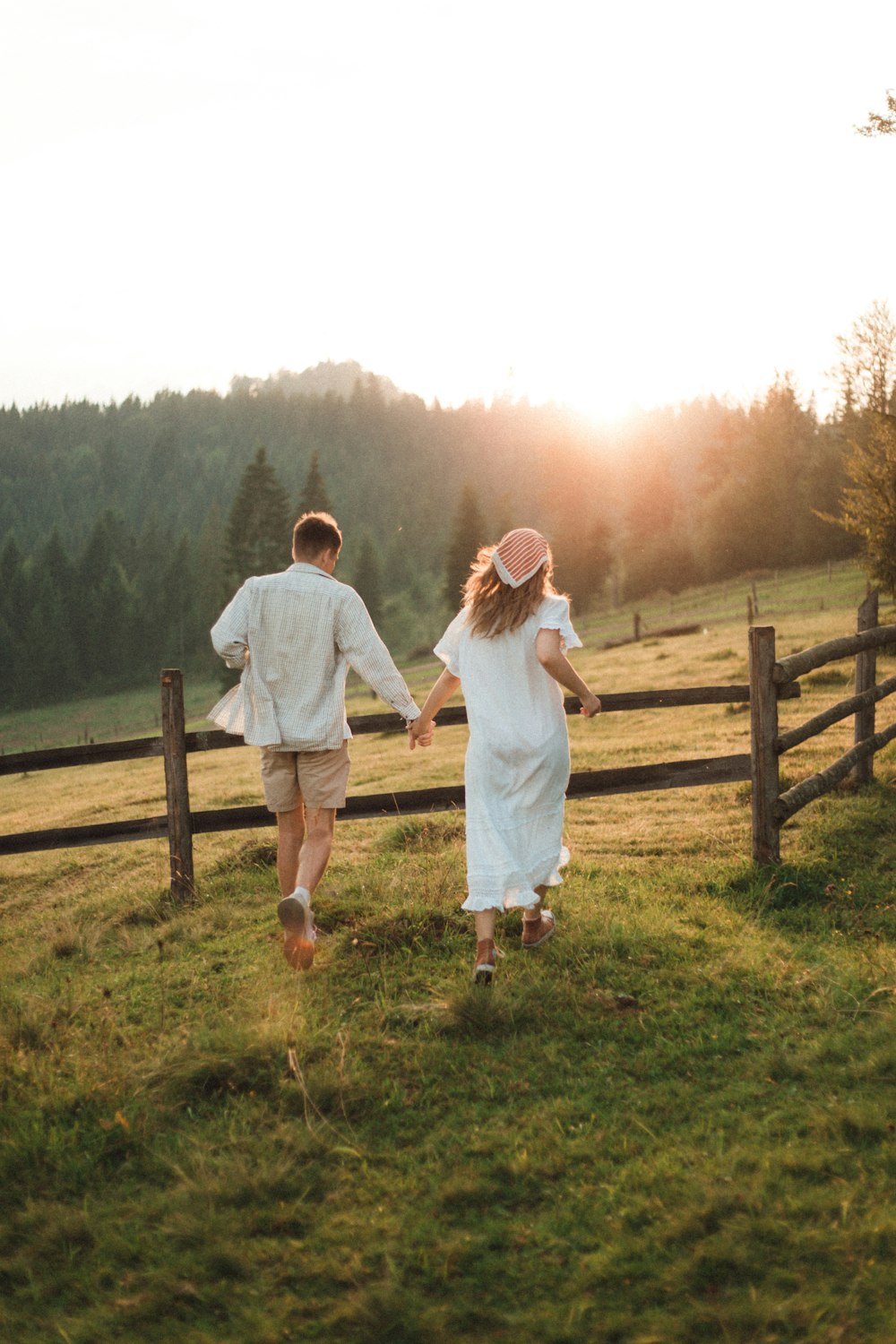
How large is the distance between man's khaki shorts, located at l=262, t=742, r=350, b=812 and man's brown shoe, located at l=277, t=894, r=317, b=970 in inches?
26.9

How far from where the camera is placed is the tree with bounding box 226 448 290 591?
62.2 meters

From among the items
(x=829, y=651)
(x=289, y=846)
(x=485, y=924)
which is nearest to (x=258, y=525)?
(x=829, y=651)

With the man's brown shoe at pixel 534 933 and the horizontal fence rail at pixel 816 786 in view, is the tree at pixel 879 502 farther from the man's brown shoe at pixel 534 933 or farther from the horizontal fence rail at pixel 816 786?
the man's brown shoe at pixel 534 933

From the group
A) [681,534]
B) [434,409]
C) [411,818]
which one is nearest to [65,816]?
[411,818]

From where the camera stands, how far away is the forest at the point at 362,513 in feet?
227

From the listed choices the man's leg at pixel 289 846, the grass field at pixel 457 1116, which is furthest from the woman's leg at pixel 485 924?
the man's leg at pixel 289 846

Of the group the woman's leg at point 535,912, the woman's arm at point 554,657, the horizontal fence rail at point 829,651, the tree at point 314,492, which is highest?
the tree at point 314,492

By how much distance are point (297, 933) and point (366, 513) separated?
140200 millimetres

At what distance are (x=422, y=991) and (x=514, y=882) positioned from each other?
716mm

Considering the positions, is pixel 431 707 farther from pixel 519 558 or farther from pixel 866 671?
pixel 866 671

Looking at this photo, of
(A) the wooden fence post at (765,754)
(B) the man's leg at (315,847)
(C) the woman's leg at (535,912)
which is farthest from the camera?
(A) the wooden fence post at (765,754)

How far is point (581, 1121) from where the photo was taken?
3.81 m

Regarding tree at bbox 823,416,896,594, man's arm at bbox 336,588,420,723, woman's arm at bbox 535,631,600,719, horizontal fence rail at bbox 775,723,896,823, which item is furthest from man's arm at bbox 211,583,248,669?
tree at bbox 823,416,896,594

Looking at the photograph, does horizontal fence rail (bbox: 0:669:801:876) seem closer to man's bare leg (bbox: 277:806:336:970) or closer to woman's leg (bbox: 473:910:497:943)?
man's bare leg (bbox: 277:806:336:970)
